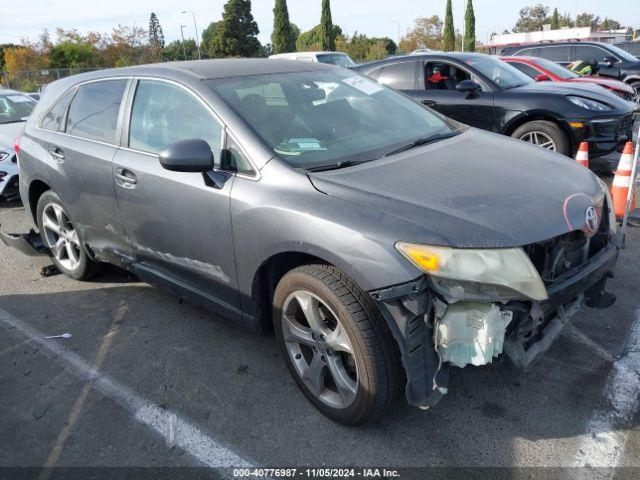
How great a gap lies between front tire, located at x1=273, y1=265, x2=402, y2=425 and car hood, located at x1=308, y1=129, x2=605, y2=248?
0.40 m

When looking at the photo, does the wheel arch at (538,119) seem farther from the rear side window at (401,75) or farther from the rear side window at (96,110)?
the rear side window at (96,110)

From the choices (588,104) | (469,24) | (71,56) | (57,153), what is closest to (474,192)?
(57,153)

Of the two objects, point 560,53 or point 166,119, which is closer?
point 166,119

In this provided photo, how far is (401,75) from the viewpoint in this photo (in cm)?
793

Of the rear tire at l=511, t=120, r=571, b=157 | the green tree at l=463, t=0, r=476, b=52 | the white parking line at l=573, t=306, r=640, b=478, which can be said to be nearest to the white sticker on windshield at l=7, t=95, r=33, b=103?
the rear tire at l=511, t=120, r=571, b=157

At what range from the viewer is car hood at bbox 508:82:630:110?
684cm

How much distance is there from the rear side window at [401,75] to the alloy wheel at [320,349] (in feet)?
19.3

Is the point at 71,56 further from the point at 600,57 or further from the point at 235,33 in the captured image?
the point at 600,57

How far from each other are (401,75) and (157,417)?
21.2 feet

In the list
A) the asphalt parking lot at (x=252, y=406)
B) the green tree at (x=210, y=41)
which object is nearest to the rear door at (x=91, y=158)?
the asphalt parking lot at (x=252, y=406)

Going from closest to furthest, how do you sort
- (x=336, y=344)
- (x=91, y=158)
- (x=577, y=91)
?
(x=336, y=344)
(x=91, y=158)
(x=577, y=91)

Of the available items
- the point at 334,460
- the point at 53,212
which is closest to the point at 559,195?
the point at 334,460

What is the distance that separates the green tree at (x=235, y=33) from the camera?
51.3 m

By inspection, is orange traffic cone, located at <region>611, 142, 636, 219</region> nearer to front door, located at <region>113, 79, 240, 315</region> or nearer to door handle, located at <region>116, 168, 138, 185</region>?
front door, located at <region>113, 79, 240, 315</region>
